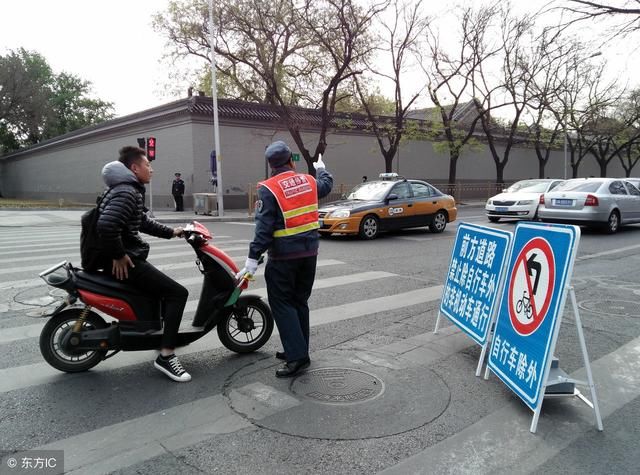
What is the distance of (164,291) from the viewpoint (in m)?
3.94

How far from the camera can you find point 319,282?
733cm

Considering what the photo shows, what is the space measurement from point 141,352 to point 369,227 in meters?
8.31

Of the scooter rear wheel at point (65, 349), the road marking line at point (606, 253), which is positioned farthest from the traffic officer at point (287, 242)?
the road marking line at point (606, 253)

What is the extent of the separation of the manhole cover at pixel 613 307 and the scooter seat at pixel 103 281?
206 inches

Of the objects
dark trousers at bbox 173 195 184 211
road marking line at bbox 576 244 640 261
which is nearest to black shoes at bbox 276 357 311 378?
road marking line at bbox 576 244 640 261

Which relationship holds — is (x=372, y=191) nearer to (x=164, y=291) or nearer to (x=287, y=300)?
(x=287, y=300)

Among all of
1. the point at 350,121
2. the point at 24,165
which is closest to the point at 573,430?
the point at 350,121

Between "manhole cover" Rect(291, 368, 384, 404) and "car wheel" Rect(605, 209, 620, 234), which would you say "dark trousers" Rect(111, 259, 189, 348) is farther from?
"car wheel" Rect(605, 209, 620, 234)

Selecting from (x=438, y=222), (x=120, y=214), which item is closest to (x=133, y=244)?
(x=120, y=214)

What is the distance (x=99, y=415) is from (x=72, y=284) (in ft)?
3.42

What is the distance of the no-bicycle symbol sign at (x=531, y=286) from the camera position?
3.36 meters

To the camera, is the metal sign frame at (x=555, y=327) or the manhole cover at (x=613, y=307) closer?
the metal sign frame at (x=555, y=327)

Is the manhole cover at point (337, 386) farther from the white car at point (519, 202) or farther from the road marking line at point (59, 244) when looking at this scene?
the white car at point (519, 202)

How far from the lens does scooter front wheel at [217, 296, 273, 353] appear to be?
4.45 m
